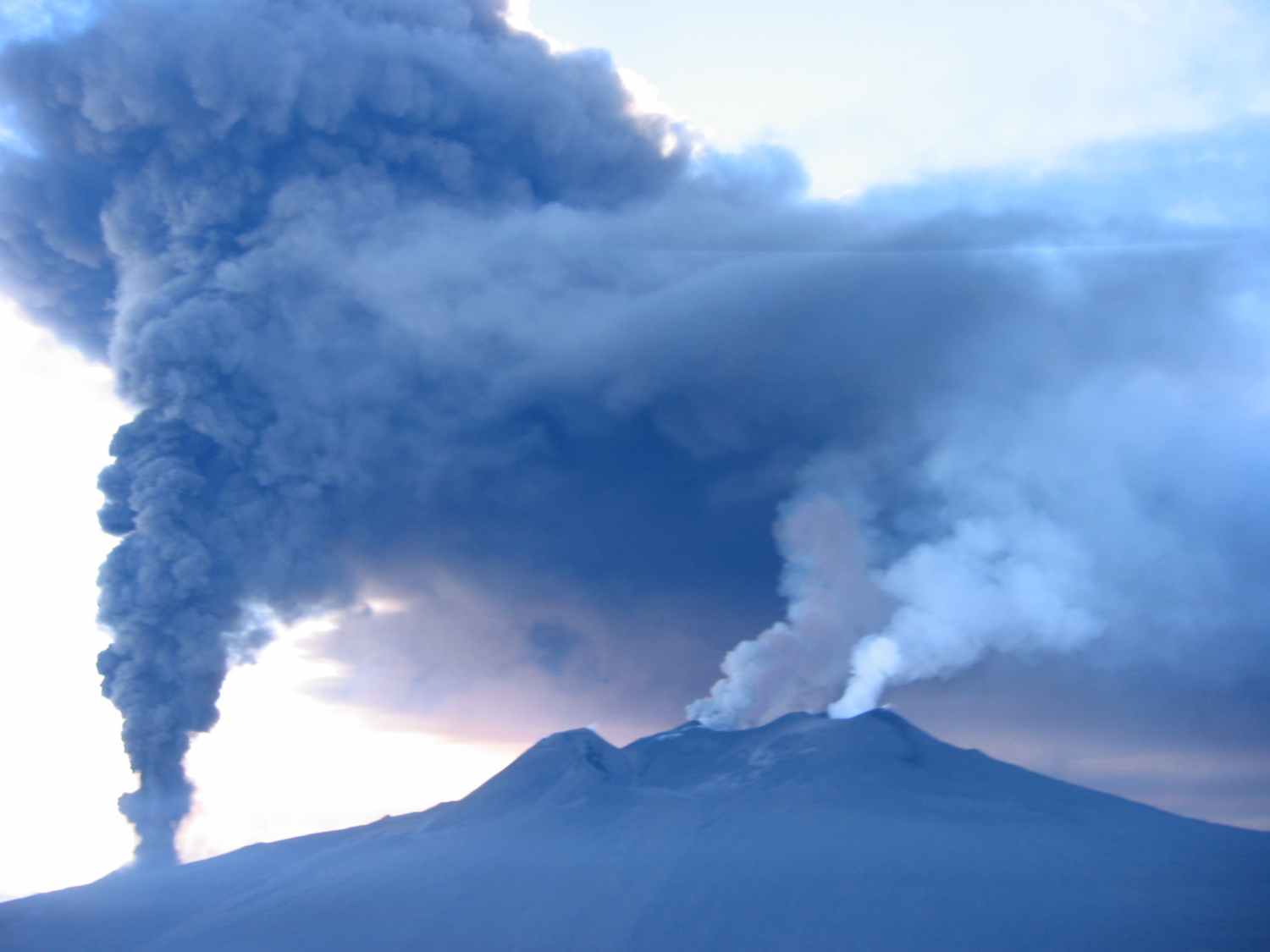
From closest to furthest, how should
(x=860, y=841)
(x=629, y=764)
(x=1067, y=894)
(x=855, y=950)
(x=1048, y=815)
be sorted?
(x=855, y=950) < (x=1067, y=894) < (x=860, y=841) < (x=1048, y=815) < (x=629, y=764)

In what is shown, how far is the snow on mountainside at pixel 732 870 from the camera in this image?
55.2 meters

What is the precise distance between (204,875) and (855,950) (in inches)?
1125

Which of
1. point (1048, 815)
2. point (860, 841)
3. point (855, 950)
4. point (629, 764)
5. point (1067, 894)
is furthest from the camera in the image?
point (629, 764)

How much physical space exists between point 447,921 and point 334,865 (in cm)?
971

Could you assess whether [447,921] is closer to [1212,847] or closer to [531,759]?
[531,759]

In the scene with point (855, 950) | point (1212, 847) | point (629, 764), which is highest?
point (629, 764)

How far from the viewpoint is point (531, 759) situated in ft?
238

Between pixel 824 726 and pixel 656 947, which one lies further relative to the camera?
pixel 824 726

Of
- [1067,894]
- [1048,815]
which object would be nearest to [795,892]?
[1067,894]

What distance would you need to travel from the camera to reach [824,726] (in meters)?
69.0

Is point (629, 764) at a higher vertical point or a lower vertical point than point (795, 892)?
higher

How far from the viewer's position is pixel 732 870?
59562 millimetres

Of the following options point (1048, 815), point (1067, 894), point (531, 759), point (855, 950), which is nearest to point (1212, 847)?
point (1048, 815)

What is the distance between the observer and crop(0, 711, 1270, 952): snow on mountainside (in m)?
55.2
